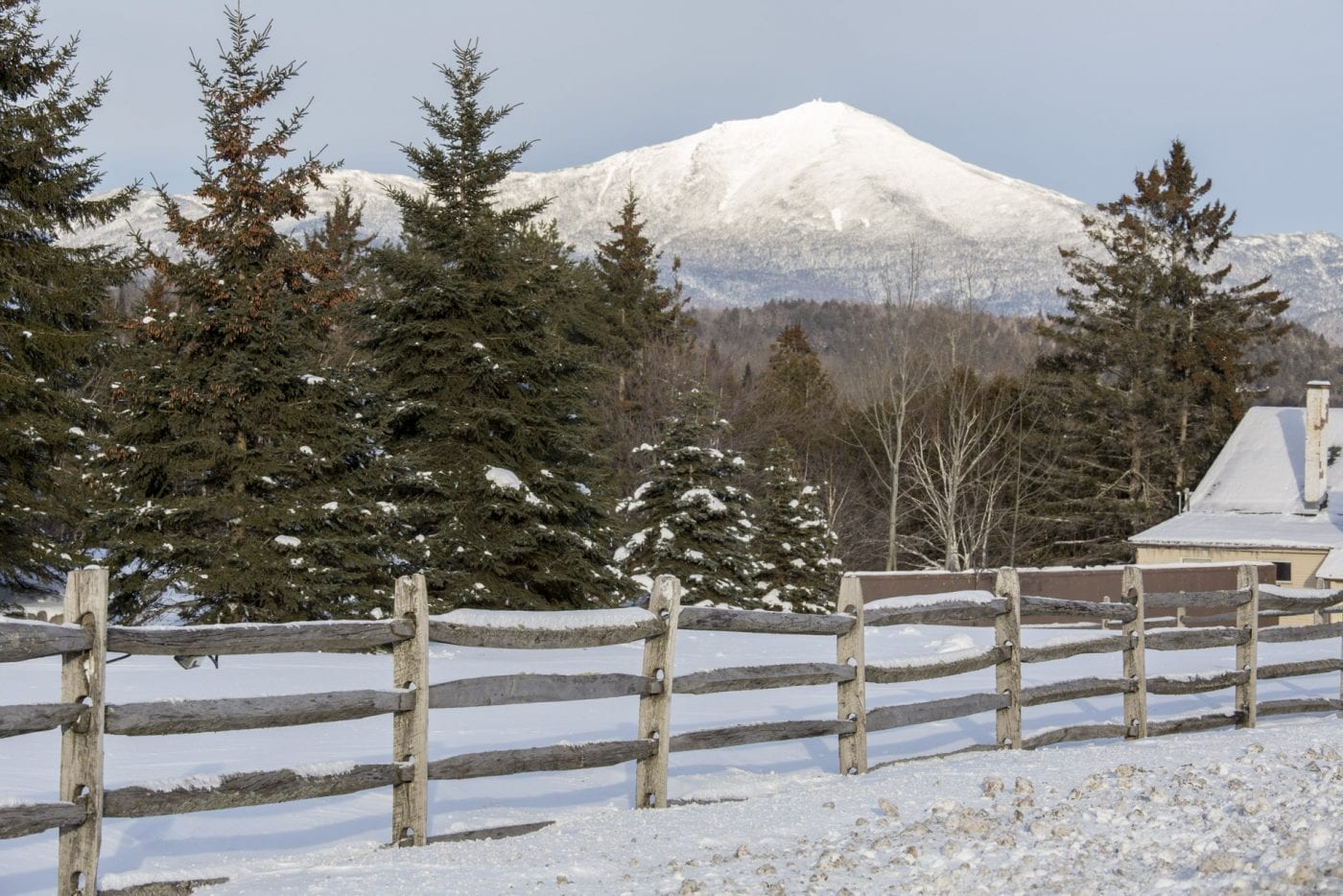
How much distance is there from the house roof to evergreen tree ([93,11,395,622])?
27749mm

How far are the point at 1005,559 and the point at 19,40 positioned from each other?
39905mm

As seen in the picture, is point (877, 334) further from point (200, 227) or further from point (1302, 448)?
point (200, 227)

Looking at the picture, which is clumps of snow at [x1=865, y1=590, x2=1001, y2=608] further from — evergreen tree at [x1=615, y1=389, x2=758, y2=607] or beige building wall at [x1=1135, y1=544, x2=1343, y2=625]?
beige building wall at [x1=1135, y1=544, x2=1343, y2=625]

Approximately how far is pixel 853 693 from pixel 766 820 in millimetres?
2080

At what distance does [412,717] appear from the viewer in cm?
707

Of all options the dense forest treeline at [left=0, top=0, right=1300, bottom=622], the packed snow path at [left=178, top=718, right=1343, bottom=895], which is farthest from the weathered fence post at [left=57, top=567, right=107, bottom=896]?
the dense forest treeline at [left=0, top=0, right=1300, bottom=622]

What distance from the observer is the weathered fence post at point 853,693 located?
9344 millimetres

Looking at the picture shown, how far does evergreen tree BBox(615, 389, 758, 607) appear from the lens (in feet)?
100

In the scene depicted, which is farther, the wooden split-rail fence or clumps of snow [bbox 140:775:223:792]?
clumps of snow [bbox 140:775:223:792]

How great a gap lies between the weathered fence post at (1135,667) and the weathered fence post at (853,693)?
11.5 feet

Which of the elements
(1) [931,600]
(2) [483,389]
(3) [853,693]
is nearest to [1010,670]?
(1) [931,600]

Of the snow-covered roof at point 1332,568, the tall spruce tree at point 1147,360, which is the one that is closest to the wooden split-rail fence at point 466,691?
the snow-covered roof at point 1332,568

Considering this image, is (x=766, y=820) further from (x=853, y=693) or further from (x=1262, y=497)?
(x=1262, y=497)

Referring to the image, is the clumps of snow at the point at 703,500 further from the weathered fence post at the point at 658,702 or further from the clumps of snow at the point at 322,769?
the clumps of snow at the point at 322,769
